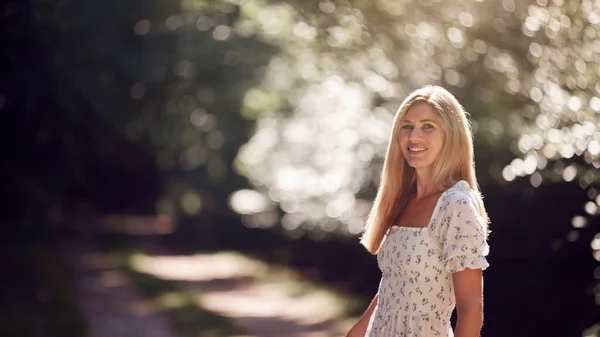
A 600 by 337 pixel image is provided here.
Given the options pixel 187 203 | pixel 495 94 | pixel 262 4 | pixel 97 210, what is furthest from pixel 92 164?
pixel 187 203

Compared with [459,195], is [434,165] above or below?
above

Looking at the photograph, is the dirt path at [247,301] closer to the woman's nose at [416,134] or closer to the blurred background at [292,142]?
the blurred background at [292,142]

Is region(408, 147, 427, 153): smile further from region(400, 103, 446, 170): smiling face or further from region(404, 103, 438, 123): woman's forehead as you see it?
region(404, 103, 438, 123): woman's forehead

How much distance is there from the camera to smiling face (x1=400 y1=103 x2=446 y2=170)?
3691 millimetres

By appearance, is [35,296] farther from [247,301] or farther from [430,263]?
[430,263]

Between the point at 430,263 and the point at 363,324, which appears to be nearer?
the point at 430,263

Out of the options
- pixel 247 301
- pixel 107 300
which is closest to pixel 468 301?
pixel 107 300

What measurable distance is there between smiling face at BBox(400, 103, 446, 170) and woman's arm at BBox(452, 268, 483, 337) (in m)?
0.52

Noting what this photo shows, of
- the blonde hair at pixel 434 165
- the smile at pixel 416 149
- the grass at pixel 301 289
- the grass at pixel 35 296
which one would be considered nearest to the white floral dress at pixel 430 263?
the blonde hair at pixel 434 165

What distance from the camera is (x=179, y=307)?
16.6 metres

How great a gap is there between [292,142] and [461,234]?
18.5m

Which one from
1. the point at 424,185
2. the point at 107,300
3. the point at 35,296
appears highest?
the point at 107,300

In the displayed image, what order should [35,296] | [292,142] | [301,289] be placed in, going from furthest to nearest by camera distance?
[292,142] → [301,289] → [35,296]

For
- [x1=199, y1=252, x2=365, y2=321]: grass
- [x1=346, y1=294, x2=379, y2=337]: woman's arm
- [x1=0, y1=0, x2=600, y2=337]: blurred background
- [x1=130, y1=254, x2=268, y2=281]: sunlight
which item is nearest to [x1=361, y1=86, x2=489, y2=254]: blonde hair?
[x1=346, y1=294, x2=379, y2=337]: woman's arm
